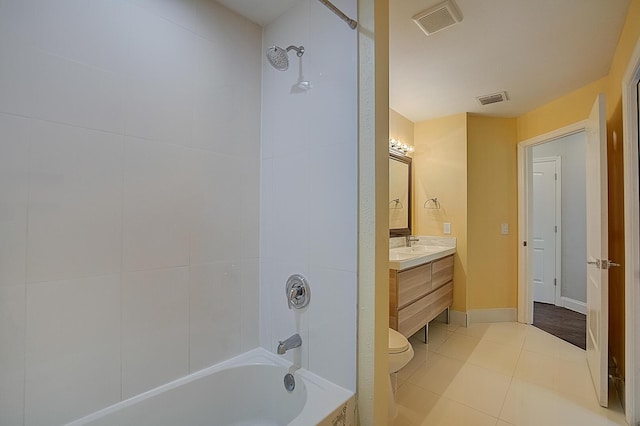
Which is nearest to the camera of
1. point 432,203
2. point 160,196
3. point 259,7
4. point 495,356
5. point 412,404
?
point 160,196

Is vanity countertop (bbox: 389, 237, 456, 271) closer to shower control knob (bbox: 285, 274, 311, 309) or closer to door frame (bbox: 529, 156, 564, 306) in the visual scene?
shower control knob (bbox: 285, 274, 311, 309)

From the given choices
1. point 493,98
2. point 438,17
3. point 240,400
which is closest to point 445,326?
point 493,98

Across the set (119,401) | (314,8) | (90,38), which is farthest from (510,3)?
(119,401)

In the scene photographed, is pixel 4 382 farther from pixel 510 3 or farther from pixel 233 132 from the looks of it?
pixel 510 3

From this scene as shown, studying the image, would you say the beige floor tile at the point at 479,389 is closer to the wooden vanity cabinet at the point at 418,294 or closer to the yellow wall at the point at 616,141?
the wooden vanity cabinet at the point at 418,294

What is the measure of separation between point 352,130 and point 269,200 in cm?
→ 64

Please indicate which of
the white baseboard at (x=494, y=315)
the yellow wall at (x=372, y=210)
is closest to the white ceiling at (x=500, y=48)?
the yellow wall at (x=372, y=210)

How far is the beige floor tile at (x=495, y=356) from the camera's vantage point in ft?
7.57

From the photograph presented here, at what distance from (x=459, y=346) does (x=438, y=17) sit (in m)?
2.71

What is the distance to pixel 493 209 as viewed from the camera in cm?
332

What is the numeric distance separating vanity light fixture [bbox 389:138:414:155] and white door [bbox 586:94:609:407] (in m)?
1.55

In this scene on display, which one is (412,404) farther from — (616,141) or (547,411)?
(616,141)

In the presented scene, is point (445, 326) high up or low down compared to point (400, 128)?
down

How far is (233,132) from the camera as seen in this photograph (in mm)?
1530
